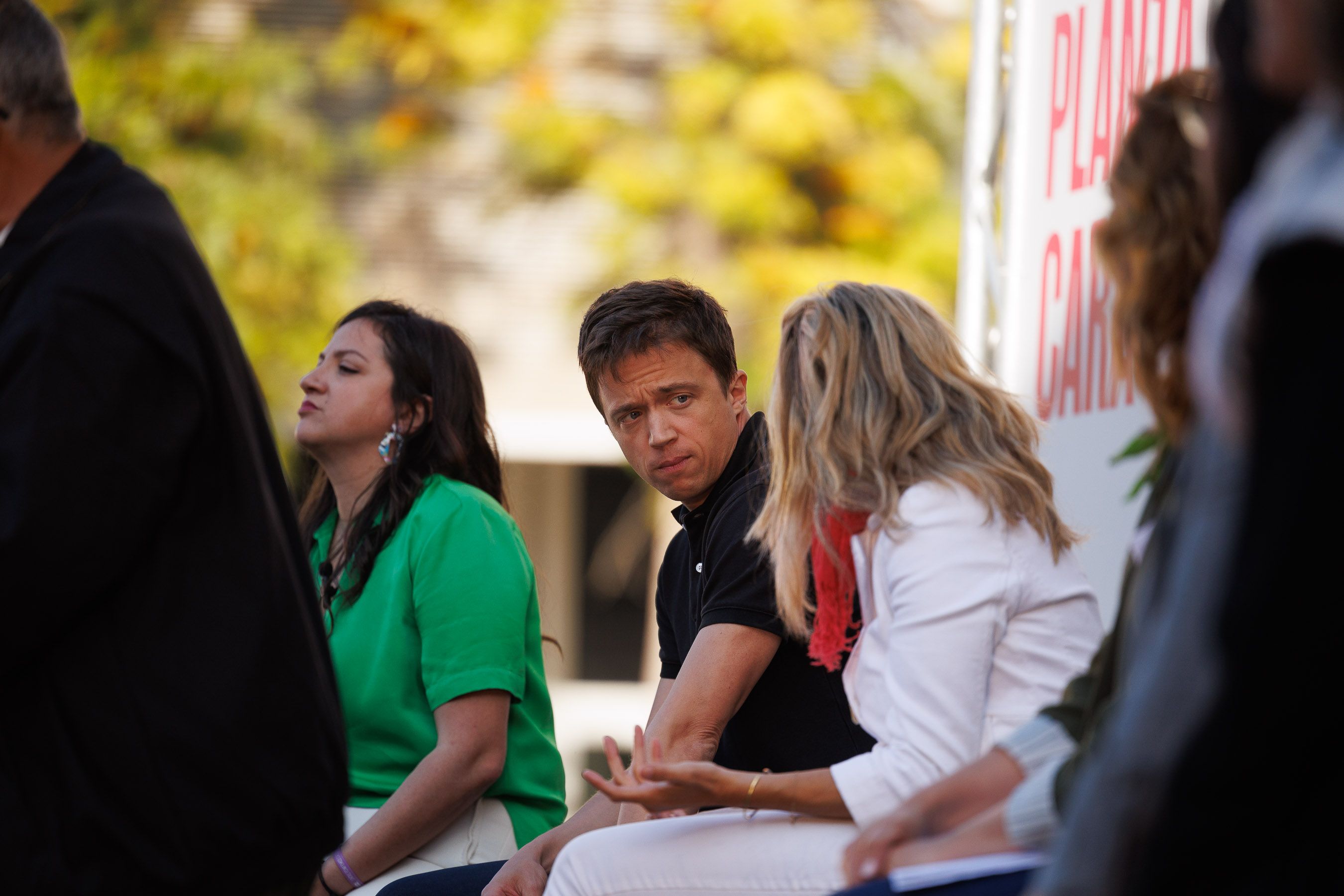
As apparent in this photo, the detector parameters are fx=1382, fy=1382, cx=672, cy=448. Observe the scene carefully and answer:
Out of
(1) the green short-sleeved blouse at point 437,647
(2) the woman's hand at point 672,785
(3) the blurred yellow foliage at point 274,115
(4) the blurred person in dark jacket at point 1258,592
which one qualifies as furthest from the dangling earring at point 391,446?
(3) the blurred yellow foliage at point 274,115

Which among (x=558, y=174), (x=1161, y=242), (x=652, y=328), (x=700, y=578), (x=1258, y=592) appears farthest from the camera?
(x=558, y=174)

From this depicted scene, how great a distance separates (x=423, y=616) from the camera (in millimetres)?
2719

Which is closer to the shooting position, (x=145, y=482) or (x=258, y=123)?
(x=145, y=482)

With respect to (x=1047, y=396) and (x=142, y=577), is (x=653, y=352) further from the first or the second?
(x=1047, y=396)

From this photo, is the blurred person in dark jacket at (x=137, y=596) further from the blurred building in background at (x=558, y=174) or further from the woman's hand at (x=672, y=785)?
the blurred building in background at (x=558, y=174)

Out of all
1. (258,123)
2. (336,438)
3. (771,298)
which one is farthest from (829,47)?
(336,438)

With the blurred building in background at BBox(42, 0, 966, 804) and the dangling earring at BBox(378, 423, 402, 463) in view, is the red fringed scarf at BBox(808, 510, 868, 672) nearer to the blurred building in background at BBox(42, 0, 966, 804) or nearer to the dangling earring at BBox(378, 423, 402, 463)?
the dangling earring at BBox(378, 423, 402, 463)

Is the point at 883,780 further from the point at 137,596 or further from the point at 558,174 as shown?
the point at 558,174

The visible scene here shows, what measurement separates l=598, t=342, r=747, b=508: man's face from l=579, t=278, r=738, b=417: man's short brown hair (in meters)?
0.02

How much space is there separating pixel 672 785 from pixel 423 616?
3.39 feet

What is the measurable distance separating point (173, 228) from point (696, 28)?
8472 millimetres

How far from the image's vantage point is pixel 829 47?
927 centimetres

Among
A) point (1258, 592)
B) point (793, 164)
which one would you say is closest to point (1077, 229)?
point (1258, 592)

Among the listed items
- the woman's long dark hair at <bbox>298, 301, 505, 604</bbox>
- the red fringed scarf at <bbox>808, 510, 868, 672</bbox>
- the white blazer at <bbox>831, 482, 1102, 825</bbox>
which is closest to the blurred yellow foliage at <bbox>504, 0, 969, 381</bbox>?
the woman's long dark hair at <bbox>298, 301, 505, 604</bbox>
